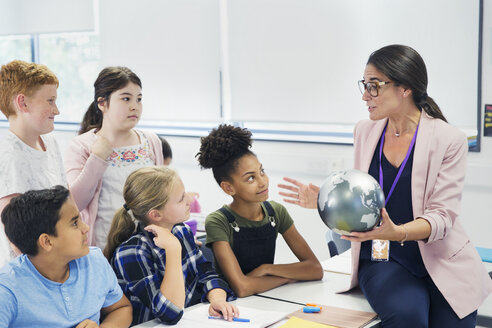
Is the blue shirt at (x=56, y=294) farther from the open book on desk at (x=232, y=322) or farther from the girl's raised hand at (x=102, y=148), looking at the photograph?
the girl's raised hand at (x=102, y=148)

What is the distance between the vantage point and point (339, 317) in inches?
80.2

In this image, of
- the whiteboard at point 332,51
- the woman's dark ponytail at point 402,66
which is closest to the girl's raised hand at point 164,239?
the woman's dark ponytail at point 402,66

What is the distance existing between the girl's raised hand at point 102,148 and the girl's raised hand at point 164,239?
2.30 feet

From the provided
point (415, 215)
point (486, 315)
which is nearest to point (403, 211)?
point (415, 215)

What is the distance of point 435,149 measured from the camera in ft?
7.15

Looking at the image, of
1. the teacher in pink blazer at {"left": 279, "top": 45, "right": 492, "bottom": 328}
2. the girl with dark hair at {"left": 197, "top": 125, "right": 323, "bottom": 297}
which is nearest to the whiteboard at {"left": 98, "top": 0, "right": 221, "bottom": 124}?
the girl with dark hair at {"left": 197, "top": 125, "right": 323, "bottom": 297}

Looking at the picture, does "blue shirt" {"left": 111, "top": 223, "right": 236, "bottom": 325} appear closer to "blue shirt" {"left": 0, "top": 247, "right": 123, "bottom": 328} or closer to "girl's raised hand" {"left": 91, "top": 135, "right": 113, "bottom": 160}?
"blue shirt" {"left": 0, "top": 247, "right": 123, "bottom": 328}

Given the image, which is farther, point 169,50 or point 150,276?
point 169,50

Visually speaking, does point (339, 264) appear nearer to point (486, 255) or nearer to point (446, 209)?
point (446, 209)

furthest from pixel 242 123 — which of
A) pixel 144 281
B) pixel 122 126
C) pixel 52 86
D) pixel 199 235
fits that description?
pixel 144 281

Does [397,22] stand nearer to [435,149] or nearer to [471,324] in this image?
[435,149]

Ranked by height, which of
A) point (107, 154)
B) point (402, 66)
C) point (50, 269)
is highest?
point (402, 66)

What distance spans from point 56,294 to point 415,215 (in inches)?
49.9

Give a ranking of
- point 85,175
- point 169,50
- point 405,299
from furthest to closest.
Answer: point 169,50
point 85,175
point 405,299
